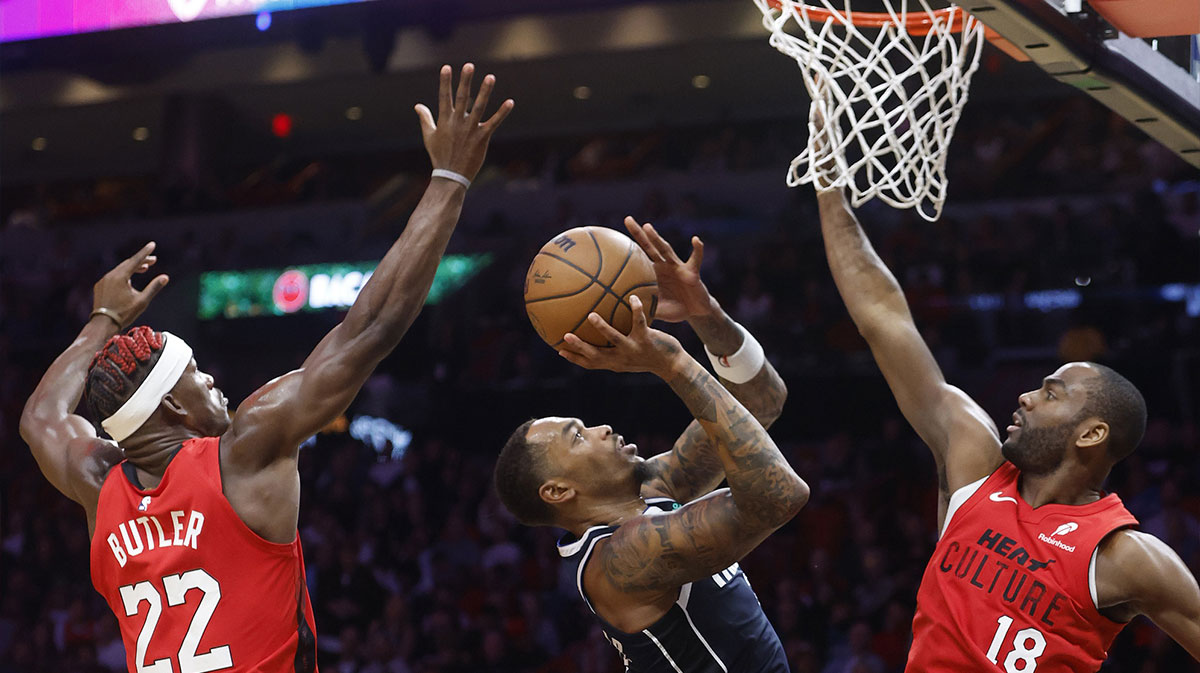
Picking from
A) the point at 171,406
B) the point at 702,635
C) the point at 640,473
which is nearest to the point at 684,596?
the point at 702,635

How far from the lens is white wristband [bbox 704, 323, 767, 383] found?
3.68m

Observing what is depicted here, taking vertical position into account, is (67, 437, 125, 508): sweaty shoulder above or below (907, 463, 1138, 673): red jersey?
above

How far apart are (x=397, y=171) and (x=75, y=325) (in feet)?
13.9

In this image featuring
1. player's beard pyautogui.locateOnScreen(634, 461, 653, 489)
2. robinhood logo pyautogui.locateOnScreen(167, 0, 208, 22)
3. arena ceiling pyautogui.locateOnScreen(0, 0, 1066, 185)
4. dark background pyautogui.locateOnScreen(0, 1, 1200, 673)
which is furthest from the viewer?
arena ceiling pyautogui.locateOnScreen(0, 0, 1066, 185)

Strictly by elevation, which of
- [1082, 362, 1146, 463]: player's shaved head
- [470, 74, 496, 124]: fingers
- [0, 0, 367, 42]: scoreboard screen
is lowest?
[1082, 362, 1146, 463]: player's shaved head

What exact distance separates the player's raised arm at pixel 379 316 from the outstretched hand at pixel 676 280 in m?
0.50

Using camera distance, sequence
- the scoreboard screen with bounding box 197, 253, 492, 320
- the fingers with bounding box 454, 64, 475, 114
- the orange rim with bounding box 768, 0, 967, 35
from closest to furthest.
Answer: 1. the fingers with bounding box 454, 64, 475, 114
2. the orange rim with bounding box 768, 0, 967, 35
3. the scoreboard screen with bounding box 197, 253, 492, 320

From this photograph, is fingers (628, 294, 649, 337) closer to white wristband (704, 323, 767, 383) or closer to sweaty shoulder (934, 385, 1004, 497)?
white wristband (704, 323, 767, 383)

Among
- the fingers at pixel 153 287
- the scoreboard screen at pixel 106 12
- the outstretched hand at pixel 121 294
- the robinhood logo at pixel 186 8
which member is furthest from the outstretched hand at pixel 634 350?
the robinhood logo at pixel 186 8

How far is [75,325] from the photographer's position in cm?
1289

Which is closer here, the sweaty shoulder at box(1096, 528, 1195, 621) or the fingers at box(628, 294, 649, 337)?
the fingers at box(628, 294, 649, 337)

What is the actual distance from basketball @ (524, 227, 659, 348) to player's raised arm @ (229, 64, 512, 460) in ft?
0.93

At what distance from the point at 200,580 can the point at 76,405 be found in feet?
3.26

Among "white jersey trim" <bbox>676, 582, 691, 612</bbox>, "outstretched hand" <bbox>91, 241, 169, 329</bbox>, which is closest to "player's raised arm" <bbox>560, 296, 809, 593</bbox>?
"white jersey trim" <bbox>676, 582, 691, 612</bbox>
